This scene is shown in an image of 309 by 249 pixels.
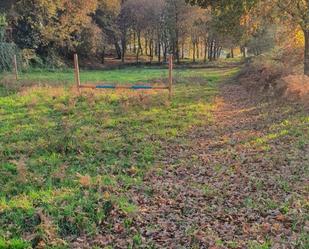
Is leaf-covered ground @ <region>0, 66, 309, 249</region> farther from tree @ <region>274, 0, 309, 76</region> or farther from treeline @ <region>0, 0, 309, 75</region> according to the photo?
treeline @ <region>0, 0, 309, 75</region>

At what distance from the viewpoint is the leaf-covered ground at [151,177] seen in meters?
5.93

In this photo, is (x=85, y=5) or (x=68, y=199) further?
(x=85, y=5)

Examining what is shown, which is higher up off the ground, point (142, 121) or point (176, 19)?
point (176, 19)

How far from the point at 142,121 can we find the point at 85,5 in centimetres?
2926

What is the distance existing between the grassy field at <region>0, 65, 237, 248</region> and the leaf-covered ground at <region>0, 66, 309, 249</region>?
26 millimetres

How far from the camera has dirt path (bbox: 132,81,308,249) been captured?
5.86 meters

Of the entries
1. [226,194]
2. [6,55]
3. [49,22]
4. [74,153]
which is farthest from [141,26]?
[226,194]

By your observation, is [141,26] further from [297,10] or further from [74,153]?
[74,153]

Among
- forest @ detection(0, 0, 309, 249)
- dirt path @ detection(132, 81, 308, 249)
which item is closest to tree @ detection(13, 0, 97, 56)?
forest @ detection(0, 0, 309, 249)

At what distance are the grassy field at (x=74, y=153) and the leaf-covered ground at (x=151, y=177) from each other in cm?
3

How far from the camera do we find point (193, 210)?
266 inches

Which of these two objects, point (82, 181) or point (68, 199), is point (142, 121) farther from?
point (68, 199)

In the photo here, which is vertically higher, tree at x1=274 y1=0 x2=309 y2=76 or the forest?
tree at x1=274 y1=0 x2=309 y2=76

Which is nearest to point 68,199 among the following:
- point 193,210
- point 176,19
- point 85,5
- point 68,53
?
point 193,210
